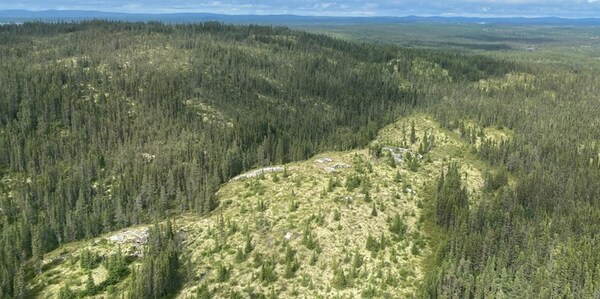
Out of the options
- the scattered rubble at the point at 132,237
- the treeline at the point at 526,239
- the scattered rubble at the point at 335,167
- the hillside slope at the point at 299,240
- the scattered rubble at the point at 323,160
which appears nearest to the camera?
the treeline at the point at 526,239

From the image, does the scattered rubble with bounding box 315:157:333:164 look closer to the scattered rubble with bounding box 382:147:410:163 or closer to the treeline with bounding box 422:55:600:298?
the scattered rubble with bounding box 382:147:410:163

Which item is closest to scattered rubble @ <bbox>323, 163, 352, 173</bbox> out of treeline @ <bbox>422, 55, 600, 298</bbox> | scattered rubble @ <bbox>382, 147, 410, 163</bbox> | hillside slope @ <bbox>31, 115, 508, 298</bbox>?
hillside slope @ <bbox>31, 115, 508, 298</bbox>

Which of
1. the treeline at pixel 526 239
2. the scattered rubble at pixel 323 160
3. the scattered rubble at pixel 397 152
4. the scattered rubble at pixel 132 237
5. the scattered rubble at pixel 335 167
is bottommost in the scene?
the scattered rubble at pixel 132 237

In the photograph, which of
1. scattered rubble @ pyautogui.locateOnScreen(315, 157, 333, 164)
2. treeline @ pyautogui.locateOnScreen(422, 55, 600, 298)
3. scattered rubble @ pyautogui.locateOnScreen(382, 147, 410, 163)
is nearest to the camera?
treeline @ pyautogui.locateOnScreen(422, 55, 600, 298)

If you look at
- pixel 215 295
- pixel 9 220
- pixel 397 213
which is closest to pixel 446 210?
pixel 397 213

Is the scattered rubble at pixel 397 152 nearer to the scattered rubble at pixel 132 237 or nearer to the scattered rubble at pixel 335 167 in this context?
the scattered rubble at pixel 335 167

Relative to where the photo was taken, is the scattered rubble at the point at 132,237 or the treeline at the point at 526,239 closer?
the treeline at the point at 526,239

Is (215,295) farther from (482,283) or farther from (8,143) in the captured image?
(8,143)

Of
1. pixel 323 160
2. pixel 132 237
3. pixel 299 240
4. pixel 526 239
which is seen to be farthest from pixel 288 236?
pixel 526 239

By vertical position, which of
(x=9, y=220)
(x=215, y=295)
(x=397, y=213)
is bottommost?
(x=9, y=220)

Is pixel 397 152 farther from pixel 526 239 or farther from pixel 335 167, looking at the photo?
pixel 526 239

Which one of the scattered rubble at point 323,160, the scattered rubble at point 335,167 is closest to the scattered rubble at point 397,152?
the scattered rubble at point 335,167
